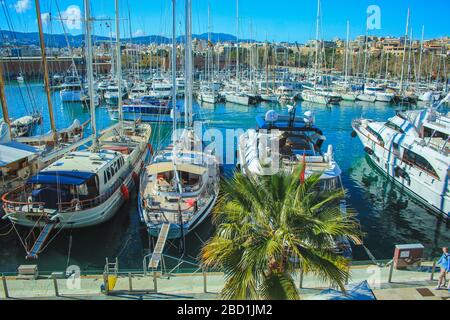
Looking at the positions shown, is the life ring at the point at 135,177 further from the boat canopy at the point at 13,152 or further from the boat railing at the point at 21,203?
the boat railing at the point at 21,203

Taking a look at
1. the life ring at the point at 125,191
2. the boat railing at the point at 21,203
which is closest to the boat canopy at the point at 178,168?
the life ring at the point at 125,191

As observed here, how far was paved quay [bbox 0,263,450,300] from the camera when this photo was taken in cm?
1109

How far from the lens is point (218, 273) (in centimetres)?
1255

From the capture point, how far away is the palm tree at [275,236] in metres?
7.16

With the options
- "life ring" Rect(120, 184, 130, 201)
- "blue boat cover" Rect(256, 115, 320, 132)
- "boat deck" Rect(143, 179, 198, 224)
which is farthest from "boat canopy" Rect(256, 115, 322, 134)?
"life ring" Rect(120, 184, 130, 201)

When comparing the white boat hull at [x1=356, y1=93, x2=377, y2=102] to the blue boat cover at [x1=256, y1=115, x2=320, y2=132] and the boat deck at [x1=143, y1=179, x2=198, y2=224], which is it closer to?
the blue boat cover at [x1=256, y1=115, x2=320, y2=132]

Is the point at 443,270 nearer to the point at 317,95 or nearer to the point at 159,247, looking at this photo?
the point at 159,247

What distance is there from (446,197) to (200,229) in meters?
14.3

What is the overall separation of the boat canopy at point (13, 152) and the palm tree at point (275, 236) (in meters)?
15.8

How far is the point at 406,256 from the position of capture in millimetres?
12711

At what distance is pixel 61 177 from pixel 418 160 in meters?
21.5

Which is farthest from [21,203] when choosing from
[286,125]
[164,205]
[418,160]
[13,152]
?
[418,160]
